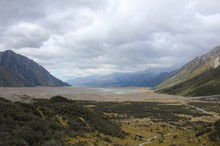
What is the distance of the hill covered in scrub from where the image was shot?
35.8 meters

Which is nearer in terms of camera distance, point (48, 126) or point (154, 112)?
point (48, 126)

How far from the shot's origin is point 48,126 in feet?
139

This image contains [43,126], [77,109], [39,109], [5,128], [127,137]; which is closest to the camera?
[5,128]

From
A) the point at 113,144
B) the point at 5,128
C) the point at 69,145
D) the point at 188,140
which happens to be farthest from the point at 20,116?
the point at 188,140

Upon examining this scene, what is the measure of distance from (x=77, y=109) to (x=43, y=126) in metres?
18.9

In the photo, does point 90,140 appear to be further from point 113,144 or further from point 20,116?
point 20,116

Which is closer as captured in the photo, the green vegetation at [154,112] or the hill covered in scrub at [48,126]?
the hill covered in scrub at [48,126]

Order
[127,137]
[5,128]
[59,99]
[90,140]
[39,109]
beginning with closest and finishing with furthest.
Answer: [5,128]
[90,140]
[39,109]
[127,137]
[59,99]

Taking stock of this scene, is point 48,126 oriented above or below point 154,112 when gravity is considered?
above

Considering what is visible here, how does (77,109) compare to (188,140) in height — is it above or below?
above

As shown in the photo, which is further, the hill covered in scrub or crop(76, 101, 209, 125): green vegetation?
crop(76, 101, 209, 125): green vegetation

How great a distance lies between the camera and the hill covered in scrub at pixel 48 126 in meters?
35.8

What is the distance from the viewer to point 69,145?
38.3 meters

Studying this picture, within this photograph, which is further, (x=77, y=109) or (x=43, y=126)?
(x=77, y=109)
